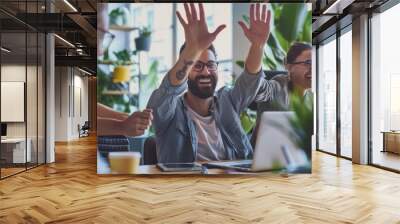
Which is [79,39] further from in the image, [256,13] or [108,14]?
[256,13]

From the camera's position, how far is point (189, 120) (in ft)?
21.0

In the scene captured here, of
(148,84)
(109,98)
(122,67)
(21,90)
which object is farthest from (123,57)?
(21,90)

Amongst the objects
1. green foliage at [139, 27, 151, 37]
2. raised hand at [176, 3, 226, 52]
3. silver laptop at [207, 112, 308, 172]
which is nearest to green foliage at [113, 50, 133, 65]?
green foliage at [139, 27, 151, 37]

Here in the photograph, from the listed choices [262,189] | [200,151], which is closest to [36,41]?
[200,151]

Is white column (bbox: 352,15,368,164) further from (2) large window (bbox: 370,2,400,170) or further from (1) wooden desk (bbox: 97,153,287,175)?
(1) wooden desk (bbox: 97,153,287,175)

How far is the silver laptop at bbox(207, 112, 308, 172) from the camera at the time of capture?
21.0ft

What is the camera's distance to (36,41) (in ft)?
25.2

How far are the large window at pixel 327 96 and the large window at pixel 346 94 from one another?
0.50 meters

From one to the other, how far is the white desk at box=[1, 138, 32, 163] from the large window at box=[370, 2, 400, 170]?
281 inches

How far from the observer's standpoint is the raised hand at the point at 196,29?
644 centimetres

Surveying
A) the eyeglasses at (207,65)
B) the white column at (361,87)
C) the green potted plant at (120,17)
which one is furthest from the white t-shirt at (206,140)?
the white column at (361,87)

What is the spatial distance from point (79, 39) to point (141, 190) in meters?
8.55

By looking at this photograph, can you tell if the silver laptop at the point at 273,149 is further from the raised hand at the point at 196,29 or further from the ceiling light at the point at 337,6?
the ceiling light at the point at 337,6

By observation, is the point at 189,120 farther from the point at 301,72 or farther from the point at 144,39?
the point at 301,72
